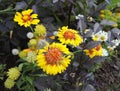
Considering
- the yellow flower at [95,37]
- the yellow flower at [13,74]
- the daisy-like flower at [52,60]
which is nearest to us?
the daisy-like flower at [52,60]

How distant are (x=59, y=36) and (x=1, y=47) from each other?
0.65 metres

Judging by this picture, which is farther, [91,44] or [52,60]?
[91,44]

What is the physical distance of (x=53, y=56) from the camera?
1.71 meters

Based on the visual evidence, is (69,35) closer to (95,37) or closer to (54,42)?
(54,42)

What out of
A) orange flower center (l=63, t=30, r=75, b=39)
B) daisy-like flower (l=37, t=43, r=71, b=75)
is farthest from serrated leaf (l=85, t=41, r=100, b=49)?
daisy-like flower (l=37, t=43, r=71, b=75)

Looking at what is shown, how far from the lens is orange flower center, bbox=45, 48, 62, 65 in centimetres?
170

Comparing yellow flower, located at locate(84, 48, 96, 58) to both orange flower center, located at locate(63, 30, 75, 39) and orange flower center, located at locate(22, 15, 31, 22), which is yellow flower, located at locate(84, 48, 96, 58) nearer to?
orange flower center, located at locate(63, 30, 75, 39)

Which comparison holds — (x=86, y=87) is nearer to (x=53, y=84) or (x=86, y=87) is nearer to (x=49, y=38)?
(x=53, y=84)

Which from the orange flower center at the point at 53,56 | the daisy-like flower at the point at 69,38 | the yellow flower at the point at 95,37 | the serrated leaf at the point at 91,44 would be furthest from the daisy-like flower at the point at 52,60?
the yellow flower at the point at 95,37

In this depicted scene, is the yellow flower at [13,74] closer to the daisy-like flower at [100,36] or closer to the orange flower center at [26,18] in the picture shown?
the orange flower center at [26,18]

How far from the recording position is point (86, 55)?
2.04 metres

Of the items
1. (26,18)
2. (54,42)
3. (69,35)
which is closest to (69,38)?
(69,35)

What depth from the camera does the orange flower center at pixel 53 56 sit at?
1.70 m

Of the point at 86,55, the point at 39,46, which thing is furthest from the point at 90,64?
the point at 39,46
